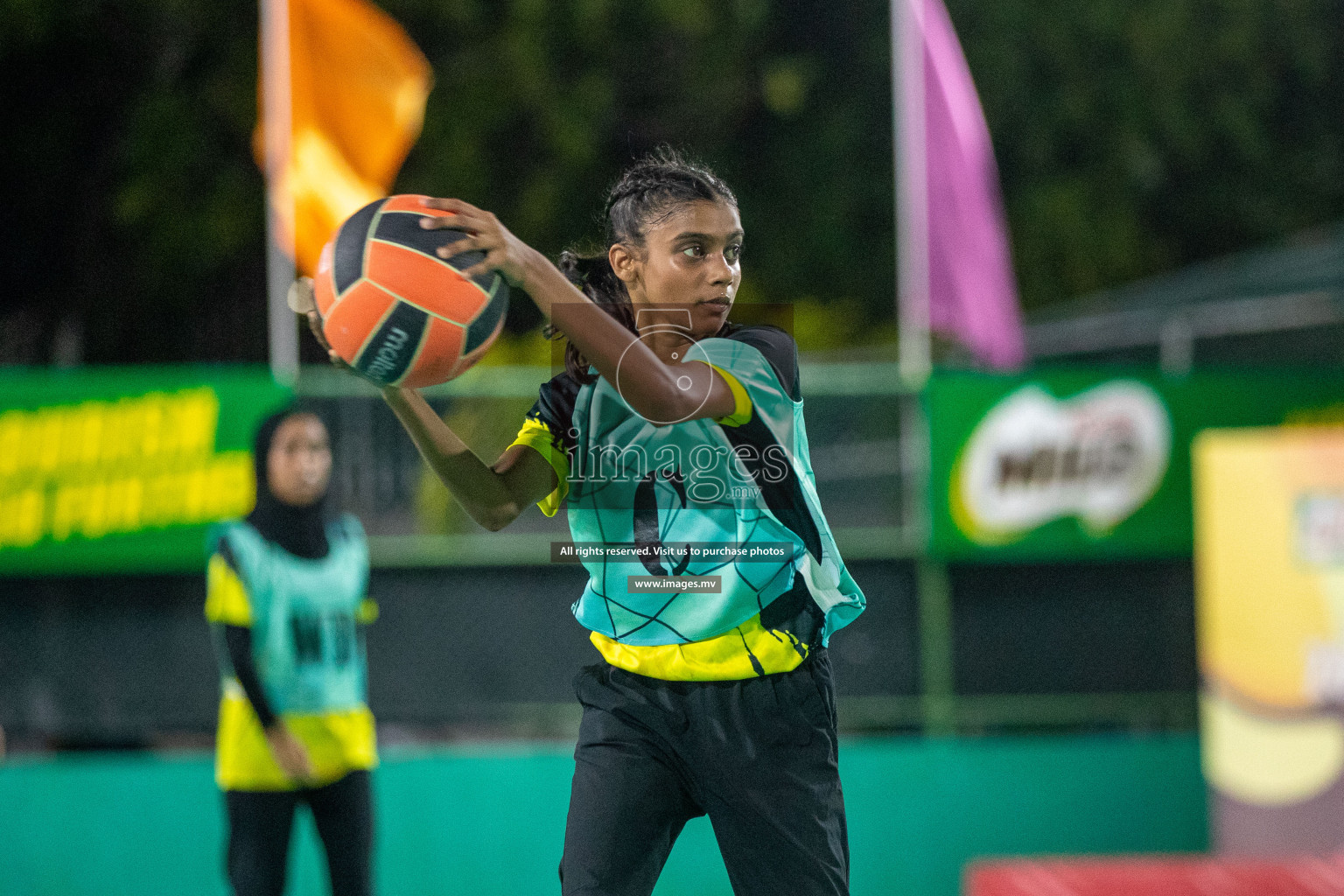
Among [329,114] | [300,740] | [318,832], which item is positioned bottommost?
[318,832]

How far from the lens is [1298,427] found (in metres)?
6.78

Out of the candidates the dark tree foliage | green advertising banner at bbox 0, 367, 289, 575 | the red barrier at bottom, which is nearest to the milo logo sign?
the red barrier at bottom

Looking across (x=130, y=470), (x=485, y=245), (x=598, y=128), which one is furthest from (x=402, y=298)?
(x=598, y=128)

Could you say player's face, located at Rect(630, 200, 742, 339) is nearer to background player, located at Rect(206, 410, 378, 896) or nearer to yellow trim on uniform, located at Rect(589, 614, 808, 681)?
yellow trim on uniform, located at Rect(589, 614, 808, 681)

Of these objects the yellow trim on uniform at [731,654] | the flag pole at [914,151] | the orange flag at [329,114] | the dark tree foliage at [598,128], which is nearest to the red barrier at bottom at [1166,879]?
the flag pole at [914,151]

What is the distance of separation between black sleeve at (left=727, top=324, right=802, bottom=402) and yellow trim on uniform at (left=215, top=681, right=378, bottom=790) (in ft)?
8.73

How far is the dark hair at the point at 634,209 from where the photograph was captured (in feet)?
6.97

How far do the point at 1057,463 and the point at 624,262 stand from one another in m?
4.84

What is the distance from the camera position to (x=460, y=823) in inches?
241

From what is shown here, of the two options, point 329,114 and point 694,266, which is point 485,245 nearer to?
point 694,266

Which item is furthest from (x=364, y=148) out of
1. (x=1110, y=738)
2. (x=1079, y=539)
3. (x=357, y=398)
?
(x=1110, y=738)

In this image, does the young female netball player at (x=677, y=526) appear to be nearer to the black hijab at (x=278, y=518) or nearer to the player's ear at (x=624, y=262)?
the player's ear at (x=624, y=262)

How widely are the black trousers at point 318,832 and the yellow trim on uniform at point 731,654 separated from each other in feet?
7.67

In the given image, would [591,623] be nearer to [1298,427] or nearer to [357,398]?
[357,398]
